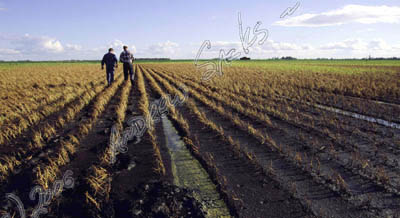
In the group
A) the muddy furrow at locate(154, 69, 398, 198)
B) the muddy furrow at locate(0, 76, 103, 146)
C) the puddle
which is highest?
the muddy furrow at locate(0, 76, 103, 146)

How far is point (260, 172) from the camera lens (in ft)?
14.3

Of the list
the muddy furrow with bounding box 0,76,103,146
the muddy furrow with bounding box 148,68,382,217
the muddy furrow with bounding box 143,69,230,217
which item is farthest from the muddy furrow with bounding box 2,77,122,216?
the muddy furrow with bounding box 148,68,382,217

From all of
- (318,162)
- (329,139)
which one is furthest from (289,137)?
(318,162)

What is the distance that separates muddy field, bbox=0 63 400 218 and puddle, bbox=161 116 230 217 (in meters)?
0.02

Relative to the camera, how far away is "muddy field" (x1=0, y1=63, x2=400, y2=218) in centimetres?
342

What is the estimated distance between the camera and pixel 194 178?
422 cm

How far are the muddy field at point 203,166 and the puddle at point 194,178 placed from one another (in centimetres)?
2

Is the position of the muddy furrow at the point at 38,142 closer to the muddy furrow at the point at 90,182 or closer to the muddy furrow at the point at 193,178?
the muddy furrow at the point at 90,182

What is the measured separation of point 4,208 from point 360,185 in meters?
4.61

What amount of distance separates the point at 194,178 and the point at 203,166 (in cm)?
47

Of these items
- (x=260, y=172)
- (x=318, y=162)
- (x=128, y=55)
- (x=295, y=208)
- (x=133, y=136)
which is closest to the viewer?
(x=295, y=208)

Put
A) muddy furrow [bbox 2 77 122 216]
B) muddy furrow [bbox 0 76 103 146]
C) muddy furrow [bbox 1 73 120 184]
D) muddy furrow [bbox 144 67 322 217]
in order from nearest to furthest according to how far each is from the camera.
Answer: muddy furrow [bbox 144 67 322 217], muddy furrow [bbox 2 77 122 216], muddy furrow [bbox 1 73 120 184], muddy furrow [bbox 0 76 103 146]

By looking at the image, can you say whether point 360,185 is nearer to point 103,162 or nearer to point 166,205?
point 166,205

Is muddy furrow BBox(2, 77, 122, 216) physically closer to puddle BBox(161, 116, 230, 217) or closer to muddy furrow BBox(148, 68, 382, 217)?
puddle BBox(161, 116, 230, 217)
